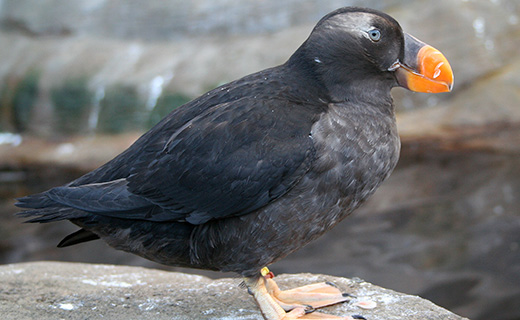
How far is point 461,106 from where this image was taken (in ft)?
21.5

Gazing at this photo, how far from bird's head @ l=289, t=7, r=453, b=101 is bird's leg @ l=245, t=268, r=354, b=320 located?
1.00m

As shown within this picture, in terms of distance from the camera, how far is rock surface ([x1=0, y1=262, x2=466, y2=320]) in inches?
122

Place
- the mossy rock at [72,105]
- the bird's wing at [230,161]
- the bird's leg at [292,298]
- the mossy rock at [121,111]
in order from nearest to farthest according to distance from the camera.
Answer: the bird's wing at [230,161] → the bird's leg at [292,298] → the mossy rock at [121,111] → the mossy rock at [72,105]

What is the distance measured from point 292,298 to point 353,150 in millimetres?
942

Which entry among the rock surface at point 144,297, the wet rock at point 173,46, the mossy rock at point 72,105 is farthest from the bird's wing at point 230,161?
the mossy rock at point 72,105

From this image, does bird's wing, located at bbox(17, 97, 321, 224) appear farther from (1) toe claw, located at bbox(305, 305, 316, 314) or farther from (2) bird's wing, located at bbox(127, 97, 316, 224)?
(1) toe claw, located at bbox(305, 305, 316, 314)

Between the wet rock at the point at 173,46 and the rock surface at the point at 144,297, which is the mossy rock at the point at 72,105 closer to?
the wet rock at the point at 173,46

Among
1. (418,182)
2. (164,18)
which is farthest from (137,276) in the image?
(164,18)

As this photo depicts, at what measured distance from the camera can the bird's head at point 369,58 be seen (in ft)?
9.39

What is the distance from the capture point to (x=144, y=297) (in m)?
3.36

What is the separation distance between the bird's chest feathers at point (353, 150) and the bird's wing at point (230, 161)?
7 centimetres

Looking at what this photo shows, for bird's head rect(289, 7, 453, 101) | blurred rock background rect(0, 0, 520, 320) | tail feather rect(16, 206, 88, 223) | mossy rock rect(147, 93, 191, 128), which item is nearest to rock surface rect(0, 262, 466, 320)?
tail feather rect(16, 206, 88, 223)

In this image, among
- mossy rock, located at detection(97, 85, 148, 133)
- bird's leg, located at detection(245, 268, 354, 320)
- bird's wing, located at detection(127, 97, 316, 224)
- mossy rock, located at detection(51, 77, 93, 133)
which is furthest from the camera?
mossy rock, located at detection(51, 77, 93, 133)

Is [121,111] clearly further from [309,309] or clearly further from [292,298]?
[309,309]
